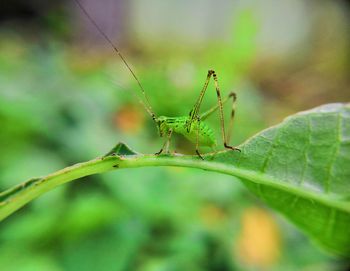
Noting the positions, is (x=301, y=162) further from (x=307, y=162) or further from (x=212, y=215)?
(x=212, y=215)

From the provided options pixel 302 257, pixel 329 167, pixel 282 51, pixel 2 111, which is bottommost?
pixel 302 257

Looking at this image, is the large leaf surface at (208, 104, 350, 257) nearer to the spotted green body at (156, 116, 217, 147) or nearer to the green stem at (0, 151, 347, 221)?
the green stem at (0, 151, 347, 221)

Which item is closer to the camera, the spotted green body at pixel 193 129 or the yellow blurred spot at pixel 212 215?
the spotted green body at pixel 193 129

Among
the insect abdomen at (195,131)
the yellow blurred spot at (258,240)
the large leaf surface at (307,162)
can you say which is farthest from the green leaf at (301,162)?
the yellow blurred spot at (258,240)

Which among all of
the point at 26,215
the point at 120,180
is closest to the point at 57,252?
the point at 26,215

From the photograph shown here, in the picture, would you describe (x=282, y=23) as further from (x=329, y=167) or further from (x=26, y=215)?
(x=329, y=167)

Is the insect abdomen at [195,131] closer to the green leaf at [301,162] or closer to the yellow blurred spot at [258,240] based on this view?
the green leaf at [301,162]
